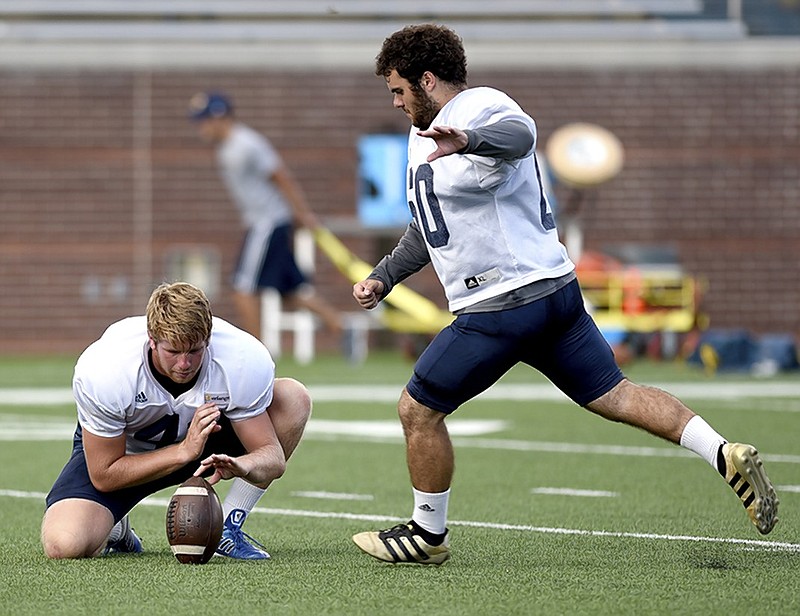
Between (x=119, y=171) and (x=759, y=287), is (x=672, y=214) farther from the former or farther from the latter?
(x=119, y=171)

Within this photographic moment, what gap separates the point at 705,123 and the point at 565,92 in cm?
193

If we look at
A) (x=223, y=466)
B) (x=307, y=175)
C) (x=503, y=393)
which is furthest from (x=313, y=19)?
(x=223, y=466)

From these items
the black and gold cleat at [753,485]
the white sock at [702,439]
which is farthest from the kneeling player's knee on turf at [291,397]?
the black and gold cleat at [753,485]

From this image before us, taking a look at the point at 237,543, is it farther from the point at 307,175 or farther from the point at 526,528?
the point at 307,175

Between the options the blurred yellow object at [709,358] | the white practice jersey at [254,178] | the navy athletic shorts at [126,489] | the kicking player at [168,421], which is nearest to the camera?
the kicking player at [168,421]

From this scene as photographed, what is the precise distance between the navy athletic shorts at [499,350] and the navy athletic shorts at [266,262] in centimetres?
917

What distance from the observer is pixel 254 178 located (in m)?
14.7

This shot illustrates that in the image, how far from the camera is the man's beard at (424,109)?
556 cm

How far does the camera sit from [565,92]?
22.2 m

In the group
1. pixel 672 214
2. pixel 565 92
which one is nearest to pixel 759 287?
pixel 672 214

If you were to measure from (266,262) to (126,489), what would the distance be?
8.98 metres

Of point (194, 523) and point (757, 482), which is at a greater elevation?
point (757, 482)

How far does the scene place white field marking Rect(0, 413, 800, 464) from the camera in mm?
9673

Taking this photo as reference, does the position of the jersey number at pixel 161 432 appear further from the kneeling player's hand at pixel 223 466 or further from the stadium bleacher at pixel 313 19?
the stadium bleacher at pixel 313 19
